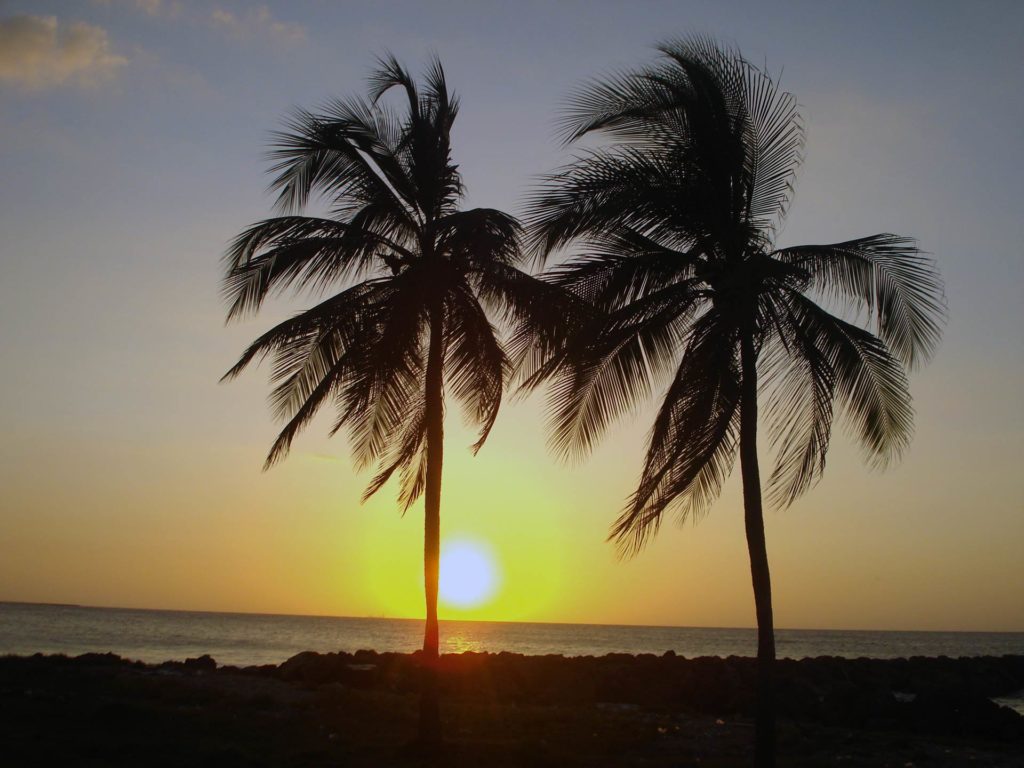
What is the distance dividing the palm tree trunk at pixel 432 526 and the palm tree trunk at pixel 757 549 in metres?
4.24

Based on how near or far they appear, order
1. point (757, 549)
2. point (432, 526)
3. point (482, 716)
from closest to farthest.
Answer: point (757, 549) → point (432, 526) → point (482, 716)

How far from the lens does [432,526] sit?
1294 centimetres

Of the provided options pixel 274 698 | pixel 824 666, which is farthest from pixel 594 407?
pixel 824 666

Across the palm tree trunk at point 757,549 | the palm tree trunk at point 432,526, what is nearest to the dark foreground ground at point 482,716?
the palm tree trunk at point 432,526

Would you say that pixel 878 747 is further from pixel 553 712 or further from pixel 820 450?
pixel 820 450

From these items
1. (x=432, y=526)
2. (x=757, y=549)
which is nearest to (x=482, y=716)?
(x=432, y=526)

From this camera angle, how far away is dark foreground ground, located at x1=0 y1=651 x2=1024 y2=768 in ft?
40.6

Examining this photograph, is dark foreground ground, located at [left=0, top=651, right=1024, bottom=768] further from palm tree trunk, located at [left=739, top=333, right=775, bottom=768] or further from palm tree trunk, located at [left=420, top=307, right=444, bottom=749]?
palm tree trunk, located at [left=739, top=333, right=775, bottom=768]

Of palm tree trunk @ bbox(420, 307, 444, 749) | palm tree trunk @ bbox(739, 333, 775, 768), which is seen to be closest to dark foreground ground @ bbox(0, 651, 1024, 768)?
palm tree trunk @ bbox(420, 307, 444, 749)

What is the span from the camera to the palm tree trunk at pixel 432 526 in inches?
484

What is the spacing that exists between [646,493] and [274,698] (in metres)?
9.95

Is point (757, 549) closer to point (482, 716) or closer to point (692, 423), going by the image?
point (692, 423)

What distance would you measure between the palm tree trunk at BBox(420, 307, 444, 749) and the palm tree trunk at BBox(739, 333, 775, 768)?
4242mm

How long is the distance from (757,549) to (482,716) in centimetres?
811
